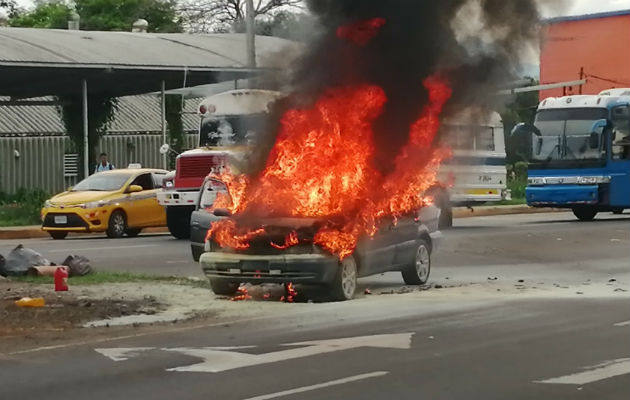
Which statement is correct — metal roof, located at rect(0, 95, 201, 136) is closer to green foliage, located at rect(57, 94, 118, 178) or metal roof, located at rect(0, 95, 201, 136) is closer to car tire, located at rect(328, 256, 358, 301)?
green foliage, located at rect(57, 94, 118, 178)

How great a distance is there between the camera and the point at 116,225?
1065 inches

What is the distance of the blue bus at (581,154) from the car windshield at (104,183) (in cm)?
1045

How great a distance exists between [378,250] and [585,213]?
18208mm

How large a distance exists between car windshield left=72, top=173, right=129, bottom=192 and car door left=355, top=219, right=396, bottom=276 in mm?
12666

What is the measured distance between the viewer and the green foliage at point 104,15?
60.8m

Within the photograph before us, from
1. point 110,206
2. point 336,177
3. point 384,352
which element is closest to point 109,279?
point 336,177

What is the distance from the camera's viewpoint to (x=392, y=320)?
12883mm

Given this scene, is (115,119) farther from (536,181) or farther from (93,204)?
(93,204)

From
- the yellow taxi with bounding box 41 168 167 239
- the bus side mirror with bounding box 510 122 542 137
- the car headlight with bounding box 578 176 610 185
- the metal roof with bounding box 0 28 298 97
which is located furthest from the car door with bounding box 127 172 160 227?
the car headlight with bounding box 578 176 610 185

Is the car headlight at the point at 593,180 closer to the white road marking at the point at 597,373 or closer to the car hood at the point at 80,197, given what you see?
the car hood at the point at 80,197

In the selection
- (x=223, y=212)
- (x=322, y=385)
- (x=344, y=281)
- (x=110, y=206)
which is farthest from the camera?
(x=110, y=206)

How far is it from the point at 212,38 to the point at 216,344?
27.0m

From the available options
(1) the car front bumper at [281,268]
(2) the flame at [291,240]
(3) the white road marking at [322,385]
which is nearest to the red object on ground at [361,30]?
(2) the flame at [291,240]

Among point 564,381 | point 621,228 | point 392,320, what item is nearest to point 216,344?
point 392,320
